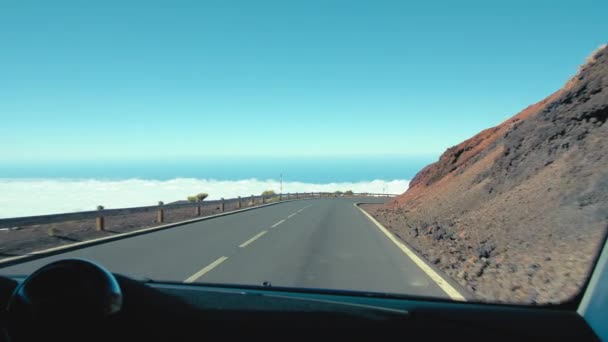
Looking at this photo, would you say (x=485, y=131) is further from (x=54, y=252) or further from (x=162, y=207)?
(x=54, y=252)

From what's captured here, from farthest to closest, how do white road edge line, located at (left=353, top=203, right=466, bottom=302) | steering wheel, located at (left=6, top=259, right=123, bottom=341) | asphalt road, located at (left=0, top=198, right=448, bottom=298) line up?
asphalt road, located at (left=0, top=198, right=448, bottom=298) < white road edge line, located at (left=353, top=203, right=466, bottom=302) < steering wheel, located at (left=6, top=259, right=123, bottom=341)

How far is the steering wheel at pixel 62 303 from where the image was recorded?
2.02 metres

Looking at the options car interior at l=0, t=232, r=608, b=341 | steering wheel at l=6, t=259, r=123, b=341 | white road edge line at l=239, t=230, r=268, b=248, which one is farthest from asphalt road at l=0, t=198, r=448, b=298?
steering wheel at l=6, t=259, r=123, b=341

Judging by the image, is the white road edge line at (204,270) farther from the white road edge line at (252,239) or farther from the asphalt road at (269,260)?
the white road edge line at (252,239)

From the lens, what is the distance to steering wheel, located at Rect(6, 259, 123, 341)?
202 cm

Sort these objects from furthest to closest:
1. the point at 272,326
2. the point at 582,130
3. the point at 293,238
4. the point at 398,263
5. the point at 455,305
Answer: the point at 582,130
the point at 293,238
the point at 398,263
the point at 455,305
the point at 272,326

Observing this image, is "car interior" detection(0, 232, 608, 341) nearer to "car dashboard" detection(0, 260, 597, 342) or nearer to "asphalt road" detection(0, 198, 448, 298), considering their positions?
"car dashboard" detection(0, 260, 597, 342)

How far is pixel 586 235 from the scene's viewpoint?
8383mm

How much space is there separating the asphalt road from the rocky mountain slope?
3.62ft

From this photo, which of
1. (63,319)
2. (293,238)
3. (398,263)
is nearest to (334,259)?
(398,263)

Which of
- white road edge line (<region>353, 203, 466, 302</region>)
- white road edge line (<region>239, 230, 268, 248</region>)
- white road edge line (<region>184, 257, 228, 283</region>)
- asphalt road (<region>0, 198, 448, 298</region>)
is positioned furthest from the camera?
white road edge line (<region>239, 230, 268, 248</region>)

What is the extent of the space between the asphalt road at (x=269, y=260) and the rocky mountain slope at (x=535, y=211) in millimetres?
1103

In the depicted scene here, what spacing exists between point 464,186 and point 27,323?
67.7 feet

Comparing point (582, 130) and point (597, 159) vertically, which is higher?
point (582, 130)
